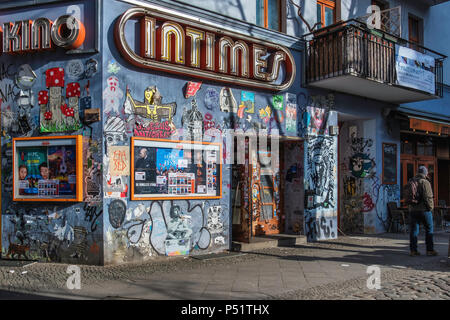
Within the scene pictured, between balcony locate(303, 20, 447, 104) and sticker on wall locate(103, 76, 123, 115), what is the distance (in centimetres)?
519

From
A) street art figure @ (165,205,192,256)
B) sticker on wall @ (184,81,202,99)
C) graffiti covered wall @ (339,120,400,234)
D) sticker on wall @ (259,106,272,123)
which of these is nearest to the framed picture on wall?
graffiti covered wall @ (339,120,400,234)

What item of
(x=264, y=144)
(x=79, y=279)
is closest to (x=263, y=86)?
(x=264, y=144)

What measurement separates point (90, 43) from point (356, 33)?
6.62 m

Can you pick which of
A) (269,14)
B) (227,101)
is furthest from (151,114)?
(269,14)

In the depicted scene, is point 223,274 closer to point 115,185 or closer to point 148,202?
point 148,202

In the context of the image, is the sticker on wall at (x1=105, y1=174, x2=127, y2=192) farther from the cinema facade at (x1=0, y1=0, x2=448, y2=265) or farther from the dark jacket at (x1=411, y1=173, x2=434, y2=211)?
the dark jacket at (x1=411, y1=173, x2=434, y2=211)

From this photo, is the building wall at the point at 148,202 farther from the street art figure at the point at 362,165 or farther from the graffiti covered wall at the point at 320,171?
the street art figure at the point at 362,165

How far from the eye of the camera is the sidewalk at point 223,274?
6020 millimetres

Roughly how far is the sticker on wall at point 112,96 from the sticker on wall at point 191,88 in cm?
145

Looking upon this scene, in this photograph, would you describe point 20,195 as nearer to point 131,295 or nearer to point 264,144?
point 131,295

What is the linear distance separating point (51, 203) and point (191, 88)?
11.9 feet

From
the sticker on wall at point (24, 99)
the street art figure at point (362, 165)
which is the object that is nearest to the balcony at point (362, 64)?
the street art figure at point (362, 165)

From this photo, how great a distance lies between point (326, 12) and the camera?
1250 centimetres

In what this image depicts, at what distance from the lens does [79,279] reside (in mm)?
6699
